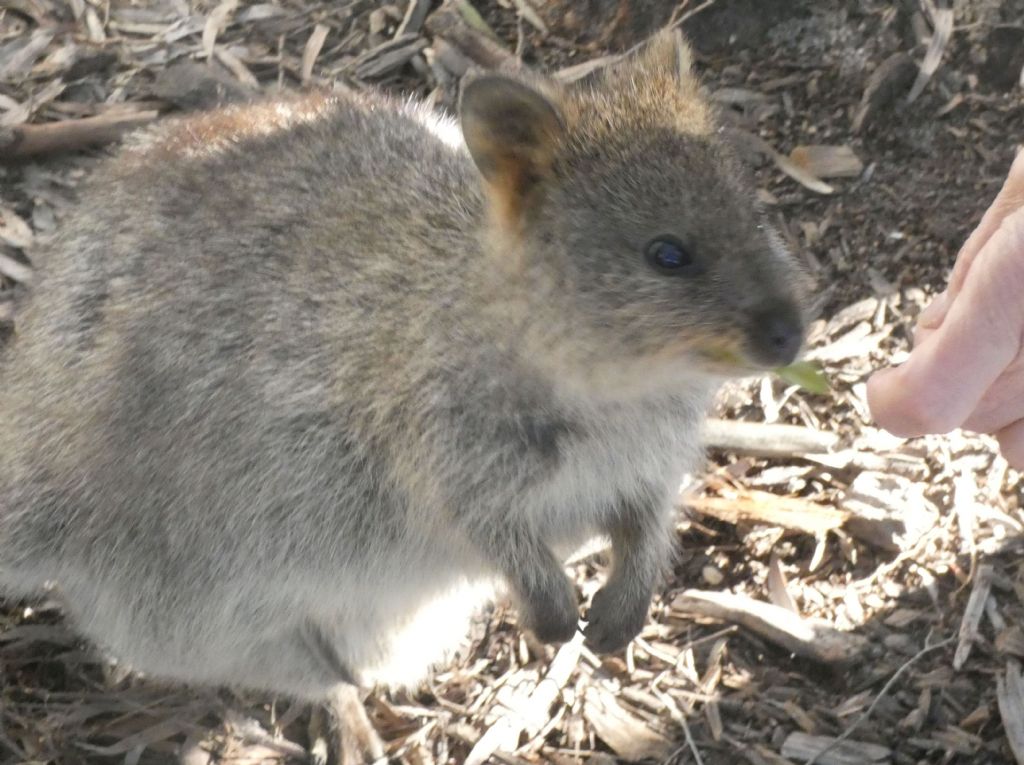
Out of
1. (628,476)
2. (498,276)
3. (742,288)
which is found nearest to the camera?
(742,288)

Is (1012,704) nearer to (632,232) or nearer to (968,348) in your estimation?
(968,348)

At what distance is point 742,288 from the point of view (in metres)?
2.77

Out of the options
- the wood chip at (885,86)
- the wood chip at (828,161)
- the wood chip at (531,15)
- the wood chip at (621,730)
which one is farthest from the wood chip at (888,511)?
the wood chip at (531,15)

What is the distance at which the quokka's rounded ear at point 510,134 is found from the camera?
282 centimetres

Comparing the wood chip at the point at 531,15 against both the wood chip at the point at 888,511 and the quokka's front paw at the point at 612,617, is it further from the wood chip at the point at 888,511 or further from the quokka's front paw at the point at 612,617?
the quokka's front paw at the point at 612,617

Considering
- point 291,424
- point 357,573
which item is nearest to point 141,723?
point 357,573

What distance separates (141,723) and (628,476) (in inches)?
71.6

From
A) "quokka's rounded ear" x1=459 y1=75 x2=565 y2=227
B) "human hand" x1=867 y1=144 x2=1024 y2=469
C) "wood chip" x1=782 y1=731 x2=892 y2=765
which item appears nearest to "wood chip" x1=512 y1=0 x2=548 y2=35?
"quokka's rounded ear" x1=459 y1=75 x2=565 y2=227

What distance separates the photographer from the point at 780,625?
4.00m

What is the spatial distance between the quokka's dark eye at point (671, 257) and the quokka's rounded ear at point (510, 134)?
0.32 metres

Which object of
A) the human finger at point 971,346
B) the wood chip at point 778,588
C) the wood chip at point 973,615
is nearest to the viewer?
the human finger at point 971,346

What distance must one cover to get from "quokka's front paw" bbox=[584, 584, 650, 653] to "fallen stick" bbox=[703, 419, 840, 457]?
0.94 meters

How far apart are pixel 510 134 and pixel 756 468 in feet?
6.42

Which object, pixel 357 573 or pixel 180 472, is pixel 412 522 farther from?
pixel 180 472
